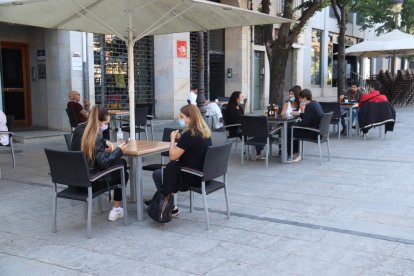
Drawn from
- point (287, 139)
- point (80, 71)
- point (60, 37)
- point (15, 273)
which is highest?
point (60, 37)

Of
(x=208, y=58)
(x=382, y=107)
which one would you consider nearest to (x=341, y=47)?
(x=208, y=58)

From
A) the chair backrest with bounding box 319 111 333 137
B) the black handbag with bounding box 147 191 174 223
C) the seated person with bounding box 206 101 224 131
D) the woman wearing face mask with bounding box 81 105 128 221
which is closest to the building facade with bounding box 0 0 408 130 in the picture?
the seated person with bounding box 206 101 224 131

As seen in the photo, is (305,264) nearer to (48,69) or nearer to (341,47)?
(48,69)

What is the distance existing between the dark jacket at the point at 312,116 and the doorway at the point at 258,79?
11770 mm

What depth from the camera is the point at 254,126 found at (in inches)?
323

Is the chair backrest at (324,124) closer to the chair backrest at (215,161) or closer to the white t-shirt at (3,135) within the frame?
the chair backrest at (215,161)

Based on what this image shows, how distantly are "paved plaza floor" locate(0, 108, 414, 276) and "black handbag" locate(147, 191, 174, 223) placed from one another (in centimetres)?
12

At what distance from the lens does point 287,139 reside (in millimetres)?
8797

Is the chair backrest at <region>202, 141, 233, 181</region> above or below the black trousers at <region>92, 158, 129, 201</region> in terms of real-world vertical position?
above

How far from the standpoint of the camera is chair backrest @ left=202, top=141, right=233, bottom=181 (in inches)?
186

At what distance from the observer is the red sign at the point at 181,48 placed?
1548 cm

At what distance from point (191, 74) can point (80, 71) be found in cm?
564

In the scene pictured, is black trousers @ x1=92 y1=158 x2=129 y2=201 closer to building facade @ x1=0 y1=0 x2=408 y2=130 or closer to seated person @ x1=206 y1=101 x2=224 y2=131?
building facade @ x1=0 y1=0 x2=408 y2=130

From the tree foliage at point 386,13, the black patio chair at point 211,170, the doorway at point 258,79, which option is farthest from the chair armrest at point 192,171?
the tree foliage at point 386,13
